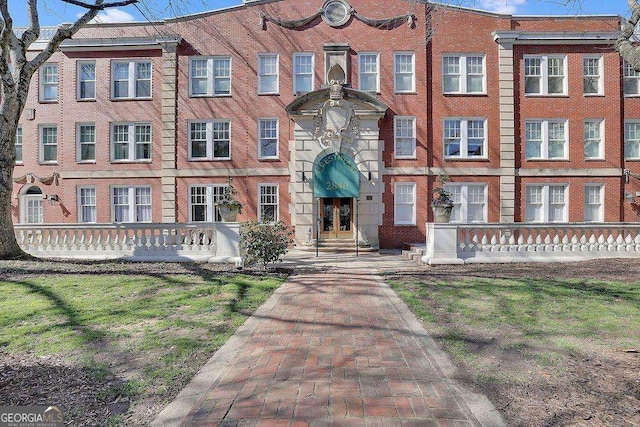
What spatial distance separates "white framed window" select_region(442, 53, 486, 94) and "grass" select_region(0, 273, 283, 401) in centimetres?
1460

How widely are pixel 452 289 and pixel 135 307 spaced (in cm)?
637

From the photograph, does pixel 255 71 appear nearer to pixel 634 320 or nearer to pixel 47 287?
pixel 47 287

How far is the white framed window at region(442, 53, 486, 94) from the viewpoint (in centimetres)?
1850

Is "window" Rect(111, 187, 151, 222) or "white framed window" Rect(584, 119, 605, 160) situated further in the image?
"window" Rect(111, 187, 151, 222)

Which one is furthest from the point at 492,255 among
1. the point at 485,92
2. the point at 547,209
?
the point at 485,92

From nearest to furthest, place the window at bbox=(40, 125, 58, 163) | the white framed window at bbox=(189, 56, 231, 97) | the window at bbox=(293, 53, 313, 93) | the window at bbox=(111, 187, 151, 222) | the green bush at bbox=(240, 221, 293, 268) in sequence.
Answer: the green bush at bbox=(240, 221, 293, 268)
the window at bbox=(293, 53, 313, 93)
the white framed window at bbox=(189, 56, 231, 97)
the window at bbox=(111, 187, 151, 222)
the window at bbox=(40, 125, 58, 163)

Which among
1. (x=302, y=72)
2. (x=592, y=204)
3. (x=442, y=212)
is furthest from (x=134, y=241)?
(x=592, y=204)

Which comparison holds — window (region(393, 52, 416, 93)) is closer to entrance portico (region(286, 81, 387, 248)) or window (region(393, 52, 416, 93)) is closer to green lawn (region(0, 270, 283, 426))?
entrance portico (region(286, 81, 387, 248))

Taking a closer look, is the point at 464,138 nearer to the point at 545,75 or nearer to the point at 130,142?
the point at 545,75

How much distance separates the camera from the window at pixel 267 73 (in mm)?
18562

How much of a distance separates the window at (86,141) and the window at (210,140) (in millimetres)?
5189

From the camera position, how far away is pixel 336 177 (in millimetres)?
17047

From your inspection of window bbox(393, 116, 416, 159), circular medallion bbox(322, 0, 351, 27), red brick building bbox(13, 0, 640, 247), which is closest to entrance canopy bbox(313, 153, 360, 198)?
red brick building bbox(13, 0, 640, 247)

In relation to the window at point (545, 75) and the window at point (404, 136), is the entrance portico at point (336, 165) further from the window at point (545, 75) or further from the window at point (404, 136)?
the window at point (545, 75)
